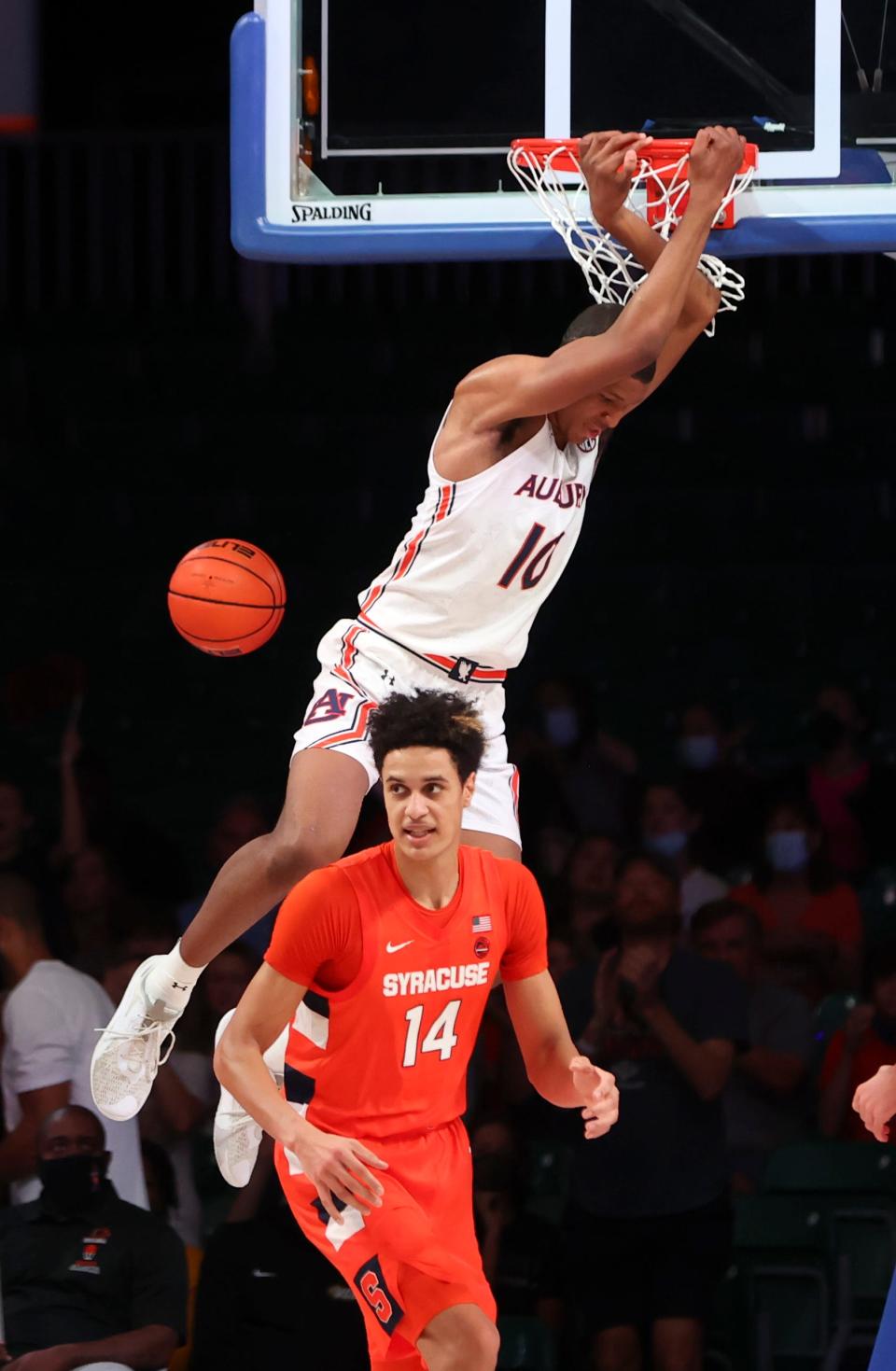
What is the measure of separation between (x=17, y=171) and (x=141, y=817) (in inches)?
166

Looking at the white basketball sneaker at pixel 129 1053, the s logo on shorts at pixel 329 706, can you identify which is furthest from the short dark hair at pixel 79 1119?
the s logo on shorts at pixel 329 706

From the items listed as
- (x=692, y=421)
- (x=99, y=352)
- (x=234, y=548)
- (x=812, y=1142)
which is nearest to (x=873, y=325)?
(x=692, y=421)

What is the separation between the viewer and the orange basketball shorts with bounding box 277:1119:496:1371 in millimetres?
4465

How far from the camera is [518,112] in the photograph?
5.53 m

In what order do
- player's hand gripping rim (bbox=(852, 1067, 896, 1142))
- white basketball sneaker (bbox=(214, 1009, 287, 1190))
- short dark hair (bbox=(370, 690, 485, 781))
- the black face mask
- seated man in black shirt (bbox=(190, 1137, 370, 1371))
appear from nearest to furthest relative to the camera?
player's hand gripping rim (bbox=(852, 1067, 896, 1142)) → short dark hair (bbox=(370, 690, 485, 781)) → white basketball sneaker (bbox=(214, 1009, 287, 1190)) → seated man in black shirt (bbox=(190, 1137, 370, 1371)) → the black face mask

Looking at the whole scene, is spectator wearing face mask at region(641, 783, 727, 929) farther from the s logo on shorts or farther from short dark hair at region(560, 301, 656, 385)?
short dark hair at region(560, 301, 656, 385)

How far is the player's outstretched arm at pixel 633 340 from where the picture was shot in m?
4.84

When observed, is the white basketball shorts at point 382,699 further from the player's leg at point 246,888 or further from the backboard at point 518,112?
the backboard at point 518,112

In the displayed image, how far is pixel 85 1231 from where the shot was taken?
6785 millimetres

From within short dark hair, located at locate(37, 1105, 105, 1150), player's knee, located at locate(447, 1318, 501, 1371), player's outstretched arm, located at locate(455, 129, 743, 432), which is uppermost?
player's outstretched arm, located at locate(455, 129, 743, 432)

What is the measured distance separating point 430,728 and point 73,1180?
2878mm

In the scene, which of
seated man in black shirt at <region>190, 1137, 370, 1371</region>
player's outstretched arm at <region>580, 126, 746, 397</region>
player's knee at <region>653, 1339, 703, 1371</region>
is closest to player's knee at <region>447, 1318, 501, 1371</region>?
player's outstretched arm at <region>580, 126, 746, 397</region>

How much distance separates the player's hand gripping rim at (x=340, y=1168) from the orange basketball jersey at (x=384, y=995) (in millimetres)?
363

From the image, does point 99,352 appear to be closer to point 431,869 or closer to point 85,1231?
point 85,1231
